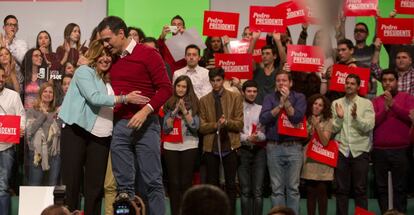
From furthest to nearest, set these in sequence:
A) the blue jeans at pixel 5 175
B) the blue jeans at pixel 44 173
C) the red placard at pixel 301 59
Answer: the red placard at pixel 301 59 → the blue jeans at pixel 44 173 → the blue jeans at pixel 5 175

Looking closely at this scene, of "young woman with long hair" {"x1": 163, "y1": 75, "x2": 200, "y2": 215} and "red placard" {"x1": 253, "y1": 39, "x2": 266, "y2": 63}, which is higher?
"red placard" {"x1": 253, "y1": 39, "x2": 266, "y2": 63}

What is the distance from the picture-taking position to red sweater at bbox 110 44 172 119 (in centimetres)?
475

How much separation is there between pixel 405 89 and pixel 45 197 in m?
3.98

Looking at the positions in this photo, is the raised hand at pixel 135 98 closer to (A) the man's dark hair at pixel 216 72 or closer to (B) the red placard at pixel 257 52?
(A) the man's dark hair at pixel 216 72

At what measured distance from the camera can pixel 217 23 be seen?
804cm

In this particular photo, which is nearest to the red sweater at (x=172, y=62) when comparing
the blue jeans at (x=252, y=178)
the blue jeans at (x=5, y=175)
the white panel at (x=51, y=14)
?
the blue jeans at (x=252, y=178)

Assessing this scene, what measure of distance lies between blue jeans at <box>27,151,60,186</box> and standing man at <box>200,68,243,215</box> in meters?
1.41

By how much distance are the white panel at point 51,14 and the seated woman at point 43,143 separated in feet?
10.2

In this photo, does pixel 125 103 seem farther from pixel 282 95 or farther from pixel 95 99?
pixel 282 95

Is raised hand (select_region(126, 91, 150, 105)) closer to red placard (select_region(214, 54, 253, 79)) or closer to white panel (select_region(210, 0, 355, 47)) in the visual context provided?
red placard (select_region(214, 54, 253, 79))

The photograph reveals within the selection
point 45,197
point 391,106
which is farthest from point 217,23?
point 45,197

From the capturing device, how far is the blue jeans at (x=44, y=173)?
689cm

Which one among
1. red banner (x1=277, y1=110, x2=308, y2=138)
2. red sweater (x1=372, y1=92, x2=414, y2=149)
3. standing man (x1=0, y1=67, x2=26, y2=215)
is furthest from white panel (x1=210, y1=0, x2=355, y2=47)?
standing man (x1=0, y1=67, x2=26, y2=215)

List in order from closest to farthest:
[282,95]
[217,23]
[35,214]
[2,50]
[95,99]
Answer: [95,99] < [35,214] < [282,95] < [2,50] < [217,23]
